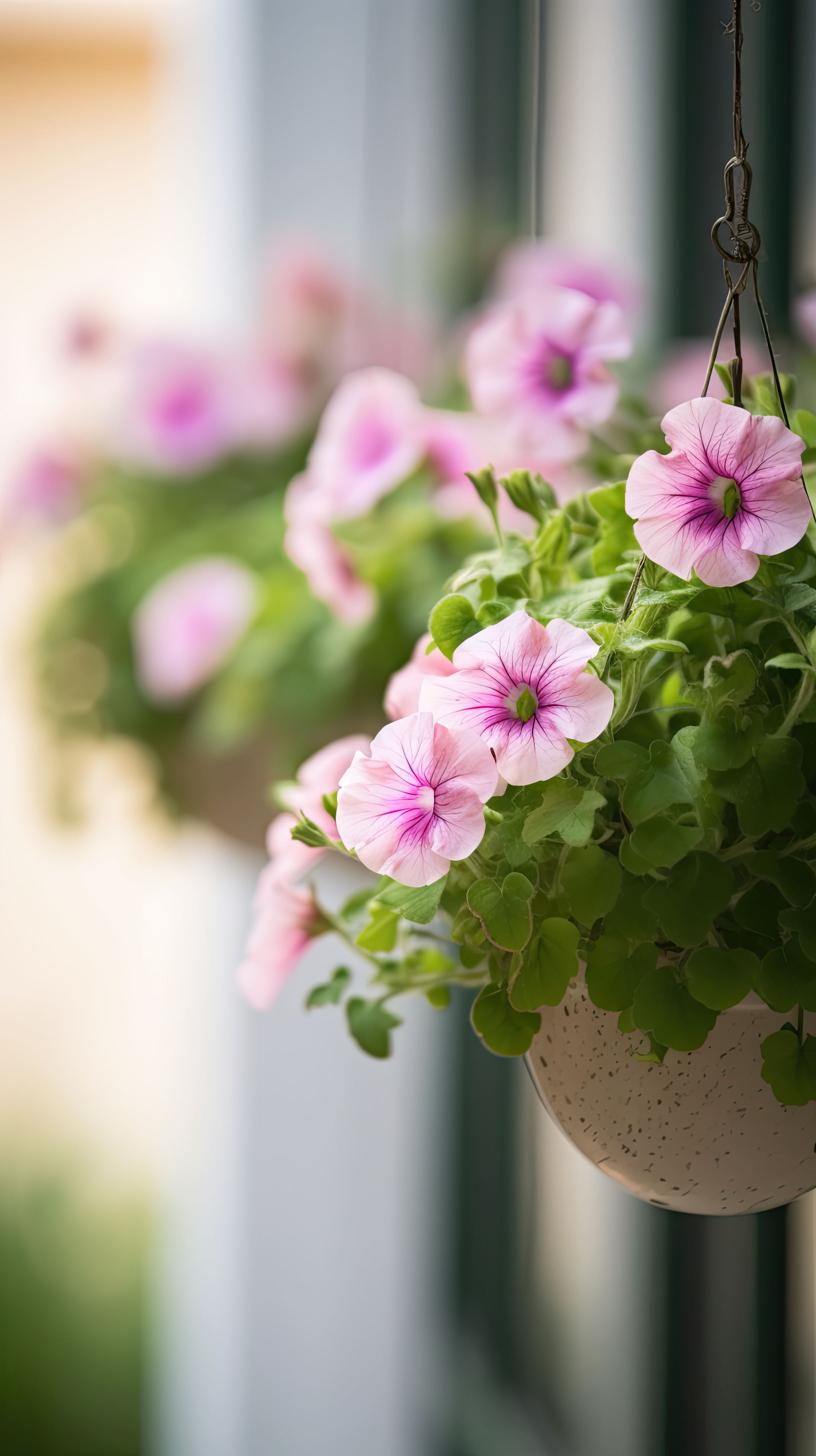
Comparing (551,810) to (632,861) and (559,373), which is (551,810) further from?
(559,373)

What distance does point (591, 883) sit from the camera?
37cm

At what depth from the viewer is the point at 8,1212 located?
237cm

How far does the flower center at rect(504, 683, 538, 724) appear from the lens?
353 mm

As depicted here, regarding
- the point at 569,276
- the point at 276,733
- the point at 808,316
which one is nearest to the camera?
the point at 808,316

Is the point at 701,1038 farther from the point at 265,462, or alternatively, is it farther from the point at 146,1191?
the point at 146,1191

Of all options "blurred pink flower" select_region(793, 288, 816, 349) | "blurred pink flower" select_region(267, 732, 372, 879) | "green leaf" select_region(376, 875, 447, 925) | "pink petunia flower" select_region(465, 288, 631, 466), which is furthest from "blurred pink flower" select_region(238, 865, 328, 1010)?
"blurred pink flower" select_region(793, 288, 816, 349)

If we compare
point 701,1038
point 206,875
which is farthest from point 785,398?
point 206,875

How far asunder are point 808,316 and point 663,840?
1.08 ft

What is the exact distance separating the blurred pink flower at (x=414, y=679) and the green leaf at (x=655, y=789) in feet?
0.26

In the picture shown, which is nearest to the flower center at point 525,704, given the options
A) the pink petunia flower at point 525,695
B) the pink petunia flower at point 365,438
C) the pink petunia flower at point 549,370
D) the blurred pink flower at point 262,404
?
the pink petunia flower at point 525,695

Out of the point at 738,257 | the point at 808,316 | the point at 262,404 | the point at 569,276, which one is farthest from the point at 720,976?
the point at 262,404

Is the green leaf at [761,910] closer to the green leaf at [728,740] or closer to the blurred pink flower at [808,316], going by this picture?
the green leaf at [728,740]

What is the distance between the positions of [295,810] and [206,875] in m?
1.85

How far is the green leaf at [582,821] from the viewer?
1.15 ft
